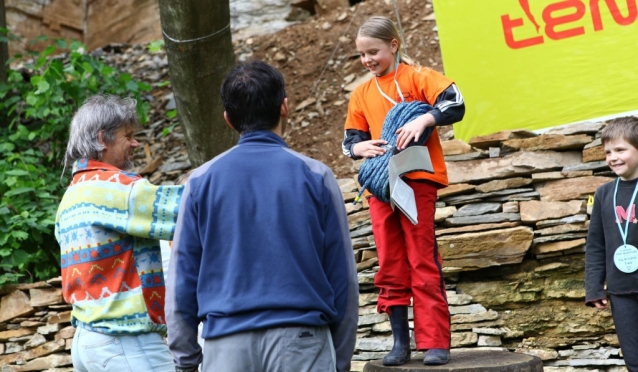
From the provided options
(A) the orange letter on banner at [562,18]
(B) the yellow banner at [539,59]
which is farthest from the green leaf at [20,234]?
(A) the orange letter on banner at [562,18]

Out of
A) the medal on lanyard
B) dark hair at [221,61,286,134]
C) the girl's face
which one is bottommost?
the medal on lanyard

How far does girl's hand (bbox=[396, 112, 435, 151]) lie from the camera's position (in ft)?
12.7

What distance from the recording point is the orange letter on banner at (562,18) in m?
5.45

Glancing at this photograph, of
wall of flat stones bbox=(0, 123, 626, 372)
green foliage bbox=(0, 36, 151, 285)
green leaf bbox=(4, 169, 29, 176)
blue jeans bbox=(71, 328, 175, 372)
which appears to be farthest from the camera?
green leaf bbox=(4, 169, 29, 176)

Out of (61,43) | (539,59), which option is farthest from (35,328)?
(539,59)

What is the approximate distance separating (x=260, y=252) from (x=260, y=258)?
0.06 ft

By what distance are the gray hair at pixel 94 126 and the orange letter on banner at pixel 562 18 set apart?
2973 mm

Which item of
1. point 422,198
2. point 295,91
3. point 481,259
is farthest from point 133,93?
point 422,198

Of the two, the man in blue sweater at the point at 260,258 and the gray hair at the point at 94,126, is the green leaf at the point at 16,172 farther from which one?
the man in blue sweater at the point at 260,258

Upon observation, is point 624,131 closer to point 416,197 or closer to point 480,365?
point 416,197

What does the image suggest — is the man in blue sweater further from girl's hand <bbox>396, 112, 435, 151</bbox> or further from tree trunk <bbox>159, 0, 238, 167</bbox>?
tree trunk <bbox>159, 0, 238, 167</bbox>

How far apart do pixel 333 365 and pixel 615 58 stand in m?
3.37

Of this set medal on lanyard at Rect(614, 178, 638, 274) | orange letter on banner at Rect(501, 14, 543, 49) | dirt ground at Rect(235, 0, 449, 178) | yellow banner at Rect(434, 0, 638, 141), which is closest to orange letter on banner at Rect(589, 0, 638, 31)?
yellow banner at Rect(434, 0, 638, 141)

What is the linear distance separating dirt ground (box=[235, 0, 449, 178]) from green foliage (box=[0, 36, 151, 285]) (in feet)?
4.75
